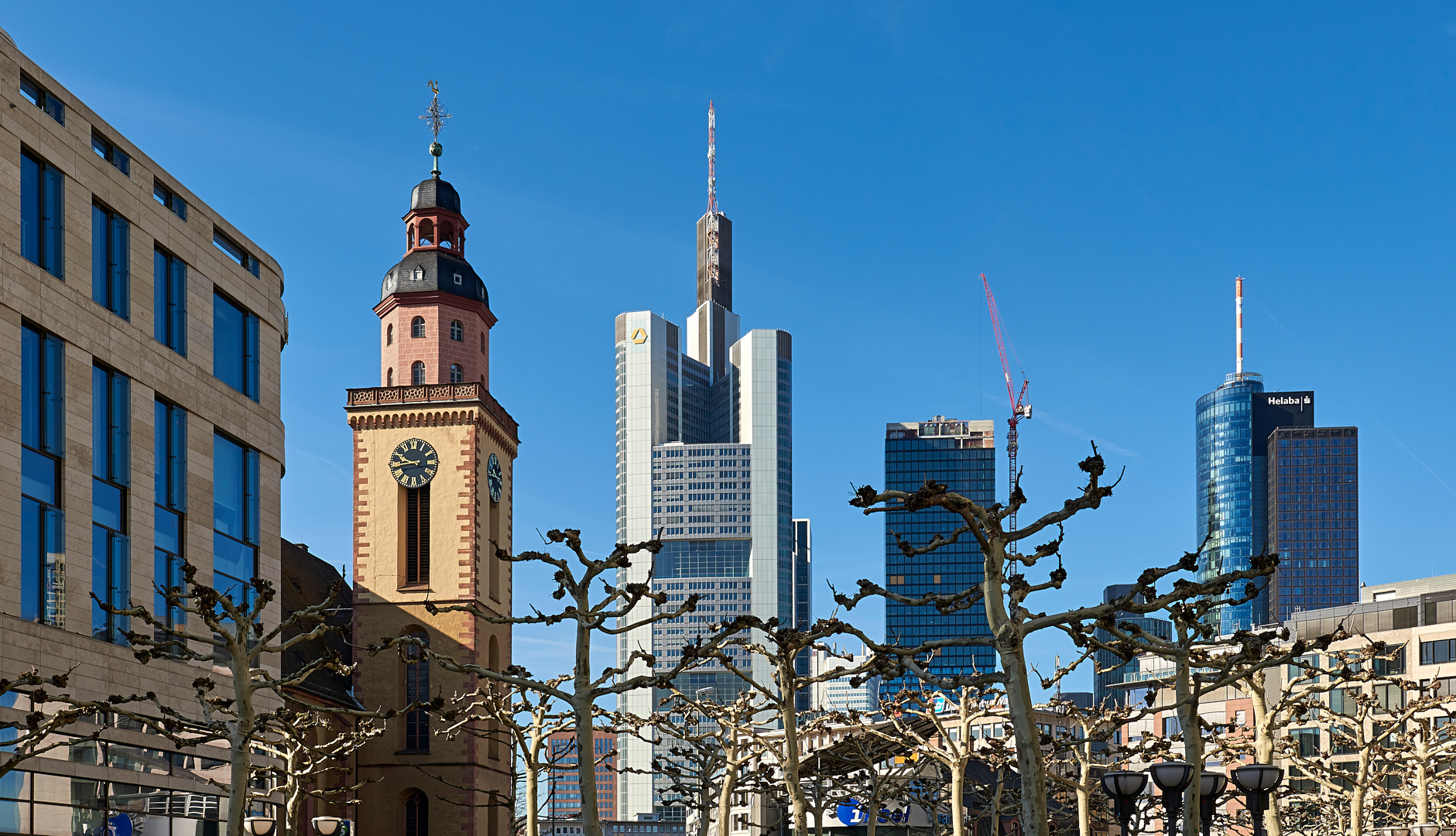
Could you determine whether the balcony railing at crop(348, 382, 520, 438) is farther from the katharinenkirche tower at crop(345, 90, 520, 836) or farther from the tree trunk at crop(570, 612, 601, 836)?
the tree trunk at crop(570, 612, 601, 836)

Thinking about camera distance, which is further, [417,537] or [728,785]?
[417,537]

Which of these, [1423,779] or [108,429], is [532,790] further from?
[1423,779]

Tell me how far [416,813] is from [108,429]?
132 ft

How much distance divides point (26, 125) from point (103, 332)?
5599mm

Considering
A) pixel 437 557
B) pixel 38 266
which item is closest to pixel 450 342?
pixel 437 557

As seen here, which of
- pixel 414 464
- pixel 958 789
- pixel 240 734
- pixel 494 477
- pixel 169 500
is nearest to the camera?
pixel 240 734

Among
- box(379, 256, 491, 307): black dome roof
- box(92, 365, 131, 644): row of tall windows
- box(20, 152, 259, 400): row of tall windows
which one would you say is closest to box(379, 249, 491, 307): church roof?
box(379, 256, 491, 307): black dome roof

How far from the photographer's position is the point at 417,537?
77.9 m

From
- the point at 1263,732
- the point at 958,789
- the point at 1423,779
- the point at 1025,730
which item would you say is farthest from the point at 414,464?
the point at 1025,730

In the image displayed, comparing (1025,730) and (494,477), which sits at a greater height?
(494,477)

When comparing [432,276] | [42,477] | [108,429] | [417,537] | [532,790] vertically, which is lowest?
[532,790]

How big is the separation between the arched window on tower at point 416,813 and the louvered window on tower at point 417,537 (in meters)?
10.1

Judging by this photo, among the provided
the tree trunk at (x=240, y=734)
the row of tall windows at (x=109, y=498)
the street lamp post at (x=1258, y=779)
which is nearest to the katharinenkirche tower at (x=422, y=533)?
the row of tall windows at (x=109, y=498)

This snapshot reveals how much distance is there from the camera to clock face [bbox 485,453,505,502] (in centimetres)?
7994
